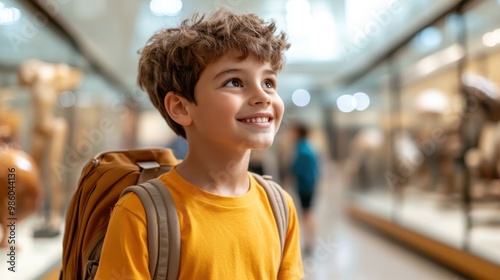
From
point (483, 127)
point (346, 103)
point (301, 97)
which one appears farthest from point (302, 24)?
point (301, 97)

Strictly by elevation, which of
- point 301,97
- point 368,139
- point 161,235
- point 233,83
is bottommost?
point 161,235

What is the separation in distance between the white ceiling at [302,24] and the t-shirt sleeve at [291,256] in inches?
115

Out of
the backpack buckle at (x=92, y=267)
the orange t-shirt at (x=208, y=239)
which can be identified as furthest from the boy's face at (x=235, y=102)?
the backpack buckle at (x=92, y=267)

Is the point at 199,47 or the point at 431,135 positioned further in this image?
the point at 431,135

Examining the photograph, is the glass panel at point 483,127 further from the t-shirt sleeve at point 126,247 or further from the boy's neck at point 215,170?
the t-shirt sleeve at point 126,247

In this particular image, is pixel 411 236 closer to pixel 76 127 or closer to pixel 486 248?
pixel 486 248

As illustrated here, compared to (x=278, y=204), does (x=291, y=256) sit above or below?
below

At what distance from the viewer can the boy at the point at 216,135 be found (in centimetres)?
120

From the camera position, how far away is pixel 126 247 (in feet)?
3.69

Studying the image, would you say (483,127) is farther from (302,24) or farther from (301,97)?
(301,97)

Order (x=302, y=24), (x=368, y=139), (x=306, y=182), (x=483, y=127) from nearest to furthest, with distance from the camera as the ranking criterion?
(x=483, y=127), (x=306, y=182), (x=302, y=24), (x=368, y=139)

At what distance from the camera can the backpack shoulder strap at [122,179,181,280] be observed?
45.5 inches

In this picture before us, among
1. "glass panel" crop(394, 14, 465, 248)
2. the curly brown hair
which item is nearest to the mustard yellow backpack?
the curly brown hair

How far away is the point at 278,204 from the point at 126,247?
0.47 metres
